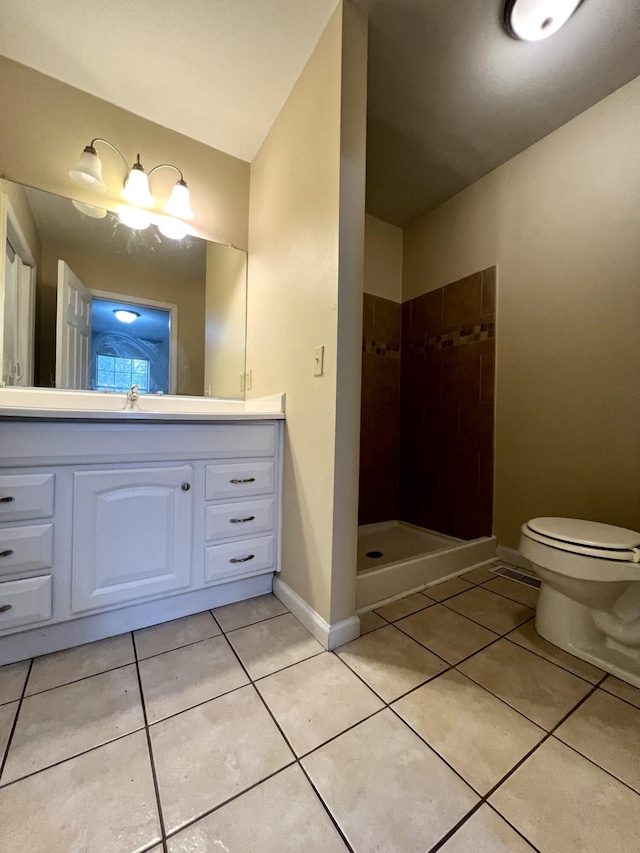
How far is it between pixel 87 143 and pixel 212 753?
2300 mm

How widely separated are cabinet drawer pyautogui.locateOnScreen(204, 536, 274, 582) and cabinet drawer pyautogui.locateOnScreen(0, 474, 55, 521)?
566 mm

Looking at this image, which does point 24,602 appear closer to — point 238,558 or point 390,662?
point 238,558

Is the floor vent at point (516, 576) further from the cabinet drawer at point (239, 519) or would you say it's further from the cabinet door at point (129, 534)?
the cabinet door at point (129, 534)

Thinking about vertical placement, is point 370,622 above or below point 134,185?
below

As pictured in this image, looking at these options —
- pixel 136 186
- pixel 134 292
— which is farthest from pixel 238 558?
pixel 136 186

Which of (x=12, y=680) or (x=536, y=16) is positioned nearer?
(x=12, y=680)

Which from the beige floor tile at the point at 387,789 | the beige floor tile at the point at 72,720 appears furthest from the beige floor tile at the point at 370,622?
the beige floor tile at the point at 72,720

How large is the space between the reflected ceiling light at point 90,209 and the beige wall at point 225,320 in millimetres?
497

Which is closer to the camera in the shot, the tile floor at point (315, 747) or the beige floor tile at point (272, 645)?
the tile floor at point (315, 747)

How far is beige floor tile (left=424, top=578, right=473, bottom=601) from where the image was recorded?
1537 millimetres

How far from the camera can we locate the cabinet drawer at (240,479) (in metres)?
1.35

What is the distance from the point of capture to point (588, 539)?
110 cm

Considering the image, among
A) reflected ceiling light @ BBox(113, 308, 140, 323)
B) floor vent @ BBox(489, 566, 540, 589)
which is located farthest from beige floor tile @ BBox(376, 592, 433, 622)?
reflected ceiling light @ BBox(113, 308, 140, 323)

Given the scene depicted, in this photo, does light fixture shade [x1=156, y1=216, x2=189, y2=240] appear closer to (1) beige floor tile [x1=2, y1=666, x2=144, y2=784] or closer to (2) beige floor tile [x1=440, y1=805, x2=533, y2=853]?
(1) beige floor tile [x1=2, y1=666, x2=144, y2=784]
